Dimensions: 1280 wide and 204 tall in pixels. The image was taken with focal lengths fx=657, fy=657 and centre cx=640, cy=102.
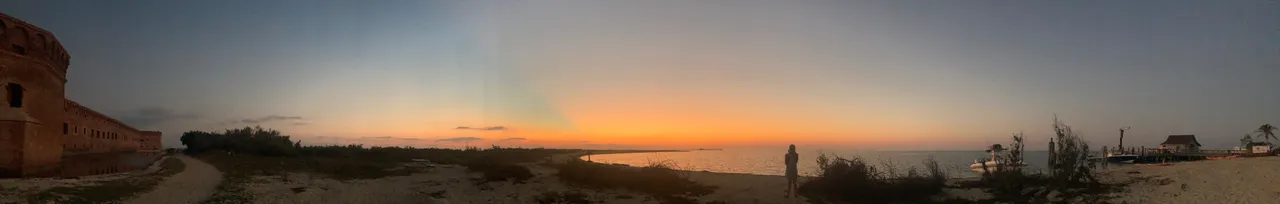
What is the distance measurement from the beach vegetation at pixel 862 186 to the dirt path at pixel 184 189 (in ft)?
54.0

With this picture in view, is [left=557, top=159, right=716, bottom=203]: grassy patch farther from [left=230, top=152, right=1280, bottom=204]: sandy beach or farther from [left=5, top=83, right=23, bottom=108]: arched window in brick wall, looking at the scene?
[left=5, top=83, right=23, bottom=108]: arched window in brick wall

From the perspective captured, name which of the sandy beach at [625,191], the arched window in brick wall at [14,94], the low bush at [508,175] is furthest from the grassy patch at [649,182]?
the arched window in brick wall at [14,94]

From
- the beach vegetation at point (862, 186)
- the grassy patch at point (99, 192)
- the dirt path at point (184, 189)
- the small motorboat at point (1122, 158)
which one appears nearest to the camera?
the grassy patch at point (99, 192)

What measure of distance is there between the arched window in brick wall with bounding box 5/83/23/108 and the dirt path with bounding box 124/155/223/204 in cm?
394

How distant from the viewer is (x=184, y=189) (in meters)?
17.9

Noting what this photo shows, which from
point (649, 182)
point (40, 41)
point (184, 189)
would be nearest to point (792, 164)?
point (649, 182)

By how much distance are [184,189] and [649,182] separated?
14049mm

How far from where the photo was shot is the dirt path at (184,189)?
15867 millimetres

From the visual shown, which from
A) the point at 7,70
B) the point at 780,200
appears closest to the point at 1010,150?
the point at 780,200

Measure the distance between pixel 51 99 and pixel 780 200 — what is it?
71.4 feet

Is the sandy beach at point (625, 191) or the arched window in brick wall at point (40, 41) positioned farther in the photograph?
the arched window in brick wall at point (40, 41)

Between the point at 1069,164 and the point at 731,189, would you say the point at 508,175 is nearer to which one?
the point at 731,189

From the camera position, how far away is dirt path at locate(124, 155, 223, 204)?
15.9 m

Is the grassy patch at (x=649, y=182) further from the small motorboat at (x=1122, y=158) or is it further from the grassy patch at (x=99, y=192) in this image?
the small motorboat at (x=1122, y=158)
